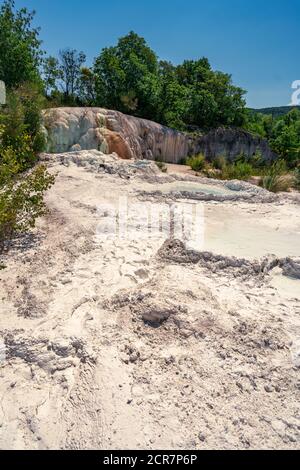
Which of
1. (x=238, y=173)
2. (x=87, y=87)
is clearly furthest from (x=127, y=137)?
(x=87, y=87)

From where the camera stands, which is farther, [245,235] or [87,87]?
[87,87]

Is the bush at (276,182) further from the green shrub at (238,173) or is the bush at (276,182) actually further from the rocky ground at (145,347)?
the rocky ground at (145,347)

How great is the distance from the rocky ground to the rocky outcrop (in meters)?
7.08

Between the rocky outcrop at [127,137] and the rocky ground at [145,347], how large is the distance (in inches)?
279

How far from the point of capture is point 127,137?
12352mm

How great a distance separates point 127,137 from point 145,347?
10.7 meters

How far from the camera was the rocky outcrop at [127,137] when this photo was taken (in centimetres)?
1064

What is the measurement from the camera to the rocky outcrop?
419 inches

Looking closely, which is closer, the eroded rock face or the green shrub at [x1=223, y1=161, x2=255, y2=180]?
the eroded rock face

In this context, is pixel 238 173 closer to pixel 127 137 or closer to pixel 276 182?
pixel 276 182

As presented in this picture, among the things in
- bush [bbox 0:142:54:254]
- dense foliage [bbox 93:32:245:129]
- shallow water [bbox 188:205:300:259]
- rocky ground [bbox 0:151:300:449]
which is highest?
dense foliage [bbox 93:32:245:129]

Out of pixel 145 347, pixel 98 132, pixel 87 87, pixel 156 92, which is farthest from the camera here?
pixel 87 87

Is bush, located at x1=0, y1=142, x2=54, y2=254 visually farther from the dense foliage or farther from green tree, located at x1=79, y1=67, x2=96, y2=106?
green tree, located at x1=79, y1=67, x2=96, y2=106

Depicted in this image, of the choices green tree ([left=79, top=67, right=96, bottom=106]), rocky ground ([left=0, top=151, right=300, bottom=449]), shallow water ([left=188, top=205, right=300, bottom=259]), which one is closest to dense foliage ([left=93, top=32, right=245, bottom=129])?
green tree ([left=79, top=67, right=96, bottom=106])
